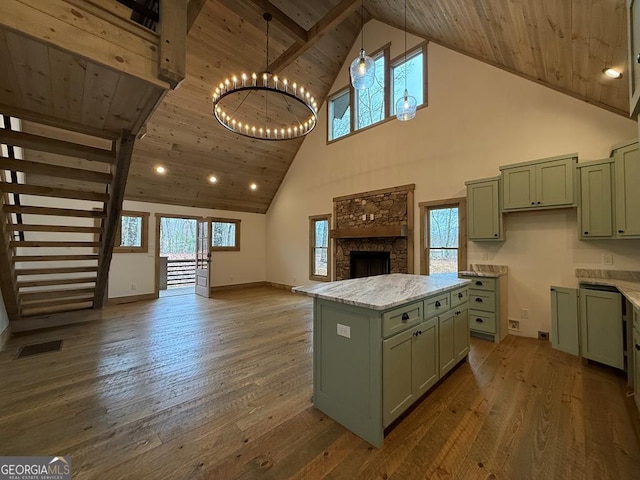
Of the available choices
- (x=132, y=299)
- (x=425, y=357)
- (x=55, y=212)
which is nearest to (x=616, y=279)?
(x=425, y=357)

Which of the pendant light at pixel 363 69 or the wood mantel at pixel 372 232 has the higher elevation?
the pendant light at pixel 363 69

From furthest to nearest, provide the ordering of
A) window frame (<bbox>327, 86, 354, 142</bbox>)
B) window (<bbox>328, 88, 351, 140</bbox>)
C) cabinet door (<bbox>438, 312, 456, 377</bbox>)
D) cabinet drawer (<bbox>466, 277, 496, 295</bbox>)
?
window (<bbox>328, 88, 351, 140</bbox>) < window frame (<bbox>327, 86, 354, 142</bbox>) < cabinet drawer (<bbox>466, 277, 496, 295</bbox>) < cabinet door (<bbox>438, 312, 456, 377</bbox>)

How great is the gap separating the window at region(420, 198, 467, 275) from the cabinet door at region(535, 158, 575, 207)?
1060 millimetres

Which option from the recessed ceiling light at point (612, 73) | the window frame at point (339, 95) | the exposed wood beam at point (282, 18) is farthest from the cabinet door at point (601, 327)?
the exposed wood beam at point (282, 18)

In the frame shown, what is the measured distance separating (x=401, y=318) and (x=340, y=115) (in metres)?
5.92

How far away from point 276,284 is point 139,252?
3607mm

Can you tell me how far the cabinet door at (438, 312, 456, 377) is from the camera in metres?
2.38

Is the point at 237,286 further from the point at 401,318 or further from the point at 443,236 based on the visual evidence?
the point at 401,318

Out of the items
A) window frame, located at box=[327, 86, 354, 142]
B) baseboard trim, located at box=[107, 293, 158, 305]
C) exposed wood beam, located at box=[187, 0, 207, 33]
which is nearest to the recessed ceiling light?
exposed wood beam, located at box=[187, 0, 207, 33]

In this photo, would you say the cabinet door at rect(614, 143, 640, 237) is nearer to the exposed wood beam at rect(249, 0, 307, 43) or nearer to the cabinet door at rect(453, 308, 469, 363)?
the cabinet door at rect(453, 308, 469, 363)

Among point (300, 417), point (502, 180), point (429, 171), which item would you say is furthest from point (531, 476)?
point (429, 171)

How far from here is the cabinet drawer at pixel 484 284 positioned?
3.58 m

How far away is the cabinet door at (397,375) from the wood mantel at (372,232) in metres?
3.17

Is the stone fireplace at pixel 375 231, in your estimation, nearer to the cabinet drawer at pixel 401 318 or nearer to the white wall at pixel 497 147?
the white wall at pixel 497 147
